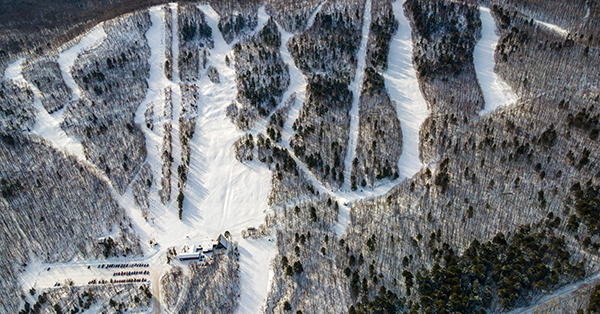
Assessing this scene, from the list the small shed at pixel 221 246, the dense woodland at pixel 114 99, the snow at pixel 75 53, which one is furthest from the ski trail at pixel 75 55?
the small shed at pixel 221 246

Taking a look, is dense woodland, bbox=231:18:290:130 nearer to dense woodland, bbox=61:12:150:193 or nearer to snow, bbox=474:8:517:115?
dense woodland, bbox=61:12:150:193

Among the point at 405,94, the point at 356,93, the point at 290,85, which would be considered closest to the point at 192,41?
the point at 290,85

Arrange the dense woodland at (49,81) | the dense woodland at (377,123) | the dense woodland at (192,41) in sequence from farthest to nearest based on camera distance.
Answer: the dense woodland at (192,41), the dense woodland at (49,81), the dense woodland at (377,123)

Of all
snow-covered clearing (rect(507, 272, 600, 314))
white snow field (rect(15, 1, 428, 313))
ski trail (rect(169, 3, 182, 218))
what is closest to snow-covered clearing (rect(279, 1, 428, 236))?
white snow field (rect(15, 1, 428, 313))

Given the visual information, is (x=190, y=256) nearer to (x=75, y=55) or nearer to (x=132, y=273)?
(x=132, y=273)

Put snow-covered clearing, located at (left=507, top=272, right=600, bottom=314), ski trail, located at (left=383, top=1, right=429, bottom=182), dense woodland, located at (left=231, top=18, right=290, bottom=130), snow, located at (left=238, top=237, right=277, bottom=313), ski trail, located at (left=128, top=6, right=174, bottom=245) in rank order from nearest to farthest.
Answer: snow-covered clearing, located at (left=507, top=272, right=600, bottom=314)
snow, located at (left=238, top=237, right=277, bottom=313)
ski trail, located at (left=128, top=6, right=174, bottom=245)
ski trail, located at (left=383, top=1, right=429, bottom=182)
dense woodland, located at (left=231, top=18, right=290, bottom=130)

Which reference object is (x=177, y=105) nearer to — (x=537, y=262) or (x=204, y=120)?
(x=204, y=120)

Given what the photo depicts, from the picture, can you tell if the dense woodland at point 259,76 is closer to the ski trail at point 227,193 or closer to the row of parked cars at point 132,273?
the ski trail at point 227,193
